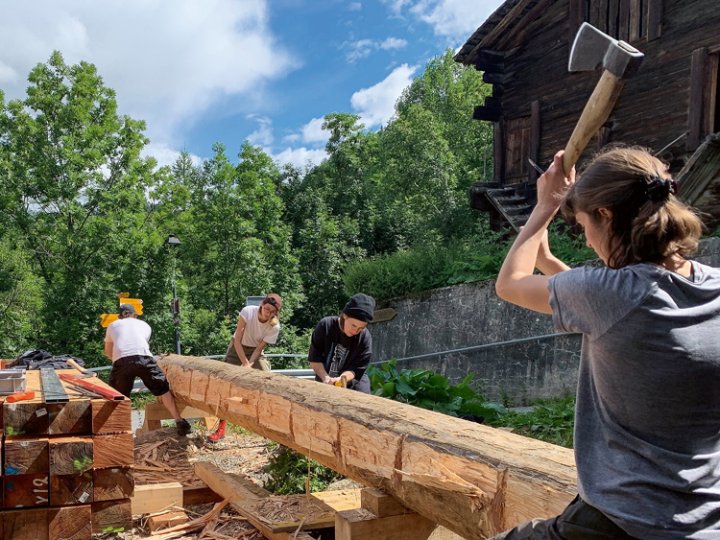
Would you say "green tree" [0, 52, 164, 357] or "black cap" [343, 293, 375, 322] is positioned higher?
"green tree" [0, 52, 164, 357]

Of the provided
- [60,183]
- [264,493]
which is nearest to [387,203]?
[60,183]

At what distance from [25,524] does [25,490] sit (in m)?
0.18

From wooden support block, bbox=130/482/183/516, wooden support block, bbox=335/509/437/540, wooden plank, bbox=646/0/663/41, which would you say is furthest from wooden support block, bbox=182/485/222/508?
wooden plank, bbox=646/0/663/41

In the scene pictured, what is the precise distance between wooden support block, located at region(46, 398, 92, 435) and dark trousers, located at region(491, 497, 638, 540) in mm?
2523

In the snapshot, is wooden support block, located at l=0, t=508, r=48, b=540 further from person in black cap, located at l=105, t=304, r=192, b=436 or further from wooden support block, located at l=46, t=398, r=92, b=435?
person in black cap, located at l=105, t=304, r=192, b=436

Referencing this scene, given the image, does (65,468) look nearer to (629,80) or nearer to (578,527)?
(578,527)

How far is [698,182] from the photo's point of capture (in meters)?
9.78

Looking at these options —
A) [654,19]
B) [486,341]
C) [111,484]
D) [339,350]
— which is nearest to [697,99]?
[654,19]

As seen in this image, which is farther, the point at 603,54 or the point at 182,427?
the point at 182,427

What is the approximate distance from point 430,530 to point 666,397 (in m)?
2.00

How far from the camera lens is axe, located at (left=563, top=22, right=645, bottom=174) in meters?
1.86

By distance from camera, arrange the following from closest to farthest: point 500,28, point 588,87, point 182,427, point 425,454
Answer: point 425,454, point 182,427, point 588,87, point 500,28

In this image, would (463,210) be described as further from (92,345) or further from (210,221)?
(92,345)

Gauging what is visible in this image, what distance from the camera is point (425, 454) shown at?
2768 millimetres
